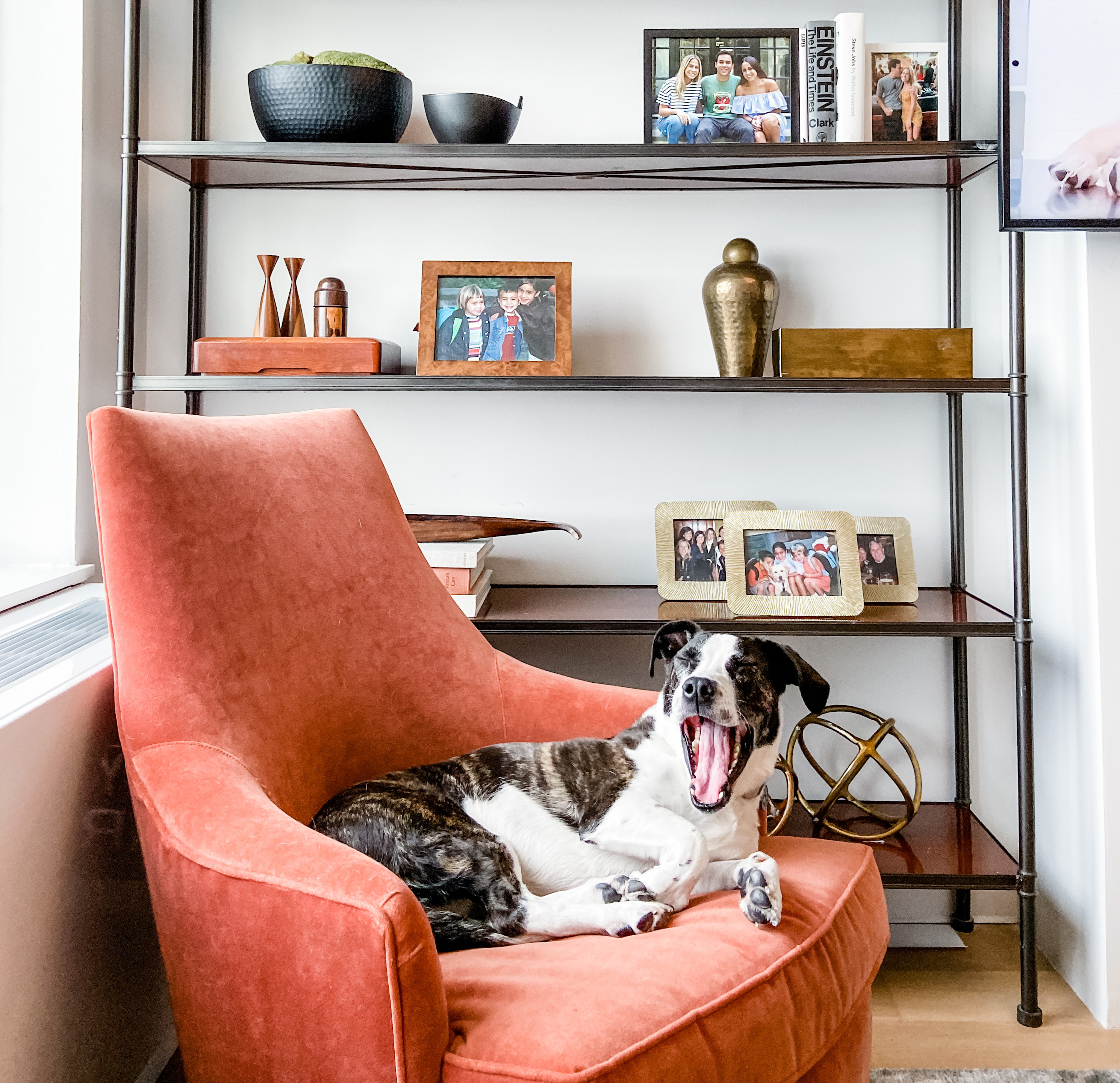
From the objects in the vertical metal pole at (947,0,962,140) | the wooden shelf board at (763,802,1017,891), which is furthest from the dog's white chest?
the vertical metal pole at (947,0,962,140)

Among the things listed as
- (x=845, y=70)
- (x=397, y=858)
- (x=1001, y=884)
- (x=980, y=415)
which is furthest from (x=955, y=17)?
(x=397, y=858)

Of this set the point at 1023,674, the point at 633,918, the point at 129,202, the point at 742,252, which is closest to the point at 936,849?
the point at 1023,674

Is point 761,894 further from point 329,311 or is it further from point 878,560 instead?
point 329,311

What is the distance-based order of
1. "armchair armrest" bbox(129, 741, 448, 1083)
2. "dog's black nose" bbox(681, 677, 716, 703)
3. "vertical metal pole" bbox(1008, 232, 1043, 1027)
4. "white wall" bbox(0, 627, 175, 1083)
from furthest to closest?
"vertical metal pole" bbox(1008, 232, 1043, 1027), "dog's black nose" bbox(681, 677, 716, 703), "white wall" bbox(0, 627, 175, 1083), "armchair armrest" bbox(129, 741, 448, 1083)

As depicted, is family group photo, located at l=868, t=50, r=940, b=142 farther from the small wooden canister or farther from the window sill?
the window sill

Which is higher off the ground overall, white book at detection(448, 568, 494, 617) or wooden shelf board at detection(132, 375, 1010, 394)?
wooden shelf board at detection(132, 375, 1010, 394)

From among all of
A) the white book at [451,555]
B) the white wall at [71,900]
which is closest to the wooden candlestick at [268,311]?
the white book at [451,555]

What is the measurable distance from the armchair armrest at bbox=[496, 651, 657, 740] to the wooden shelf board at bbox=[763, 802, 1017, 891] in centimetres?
55

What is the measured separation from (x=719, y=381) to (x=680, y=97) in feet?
2.00

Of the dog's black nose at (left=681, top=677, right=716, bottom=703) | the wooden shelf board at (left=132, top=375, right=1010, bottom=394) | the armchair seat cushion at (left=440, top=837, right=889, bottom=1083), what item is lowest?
the armchair seat cushion at (left=440, top=837, right=889, bottom=1083)

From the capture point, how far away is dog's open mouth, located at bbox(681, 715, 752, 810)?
1.32 metres

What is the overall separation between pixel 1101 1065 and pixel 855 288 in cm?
158

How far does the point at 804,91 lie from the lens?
1.88 metres

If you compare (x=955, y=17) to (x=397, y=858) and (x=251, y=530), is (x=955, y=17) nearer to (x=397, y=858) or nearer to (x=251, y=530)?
(x=251, y=530)
